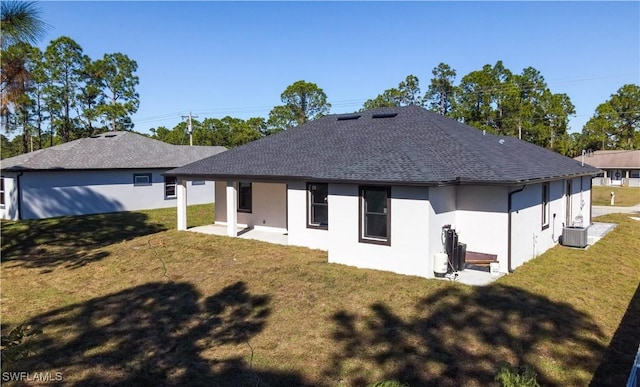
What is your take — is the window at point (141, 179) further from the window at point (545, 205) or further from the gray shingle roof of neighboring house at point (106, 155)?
the window at point (545, 205)

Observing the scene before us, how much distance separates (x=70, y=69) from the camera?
38094mm

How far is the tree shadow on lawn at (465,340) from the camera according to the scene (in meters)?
6.11

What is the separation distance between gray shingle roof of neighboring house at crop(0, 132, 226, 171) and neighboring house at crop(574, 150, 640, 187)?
136 ft

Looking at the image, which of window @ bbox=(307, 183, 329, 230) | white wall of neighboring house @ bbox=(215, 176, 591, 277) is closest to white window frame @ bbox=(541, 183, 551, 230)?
white wall of neighboring house @ bbox=(215, 176, 591, 277)

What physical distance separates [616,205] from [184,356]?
30967 mm

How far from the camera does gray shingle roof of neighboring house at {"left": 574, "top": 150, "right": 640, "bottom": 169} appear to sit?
45.9m

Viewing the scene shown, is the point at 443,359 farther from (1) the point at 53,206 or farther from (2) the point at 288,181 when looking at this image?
(1) the point at 53,206

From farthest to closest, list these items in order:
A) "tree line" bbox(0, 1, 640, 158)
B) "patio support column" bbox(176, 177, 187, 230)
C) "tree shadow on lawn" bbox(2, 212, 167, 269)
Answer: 1. "tree line" bbox(0, 1, 640, 158)
2. "patio support column" bbox(176, 177, 187, 230)
3. "tree shadow on lawn" bbox(2, 212, 167, 269)

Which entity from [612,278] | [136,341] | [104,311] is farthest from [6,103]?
[612,278]

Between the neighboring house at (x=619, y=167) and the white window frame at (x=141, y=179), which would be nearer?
the white window frame at (x=141, y=179)

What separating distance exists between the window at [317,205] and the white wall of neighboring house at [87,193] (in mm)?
15226

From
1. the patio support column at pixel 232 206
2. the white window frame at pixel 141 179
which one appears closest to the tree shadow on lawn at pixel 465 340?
the patio support column at pixel 232 206

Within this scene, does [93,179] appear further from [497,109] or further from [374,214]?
[497,109]

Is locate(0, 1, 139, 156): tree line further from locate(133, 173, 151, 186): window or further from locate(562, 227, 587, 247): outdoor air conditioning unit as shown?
locate(562, 227, 587, 247): outdoor air conditioning unit
